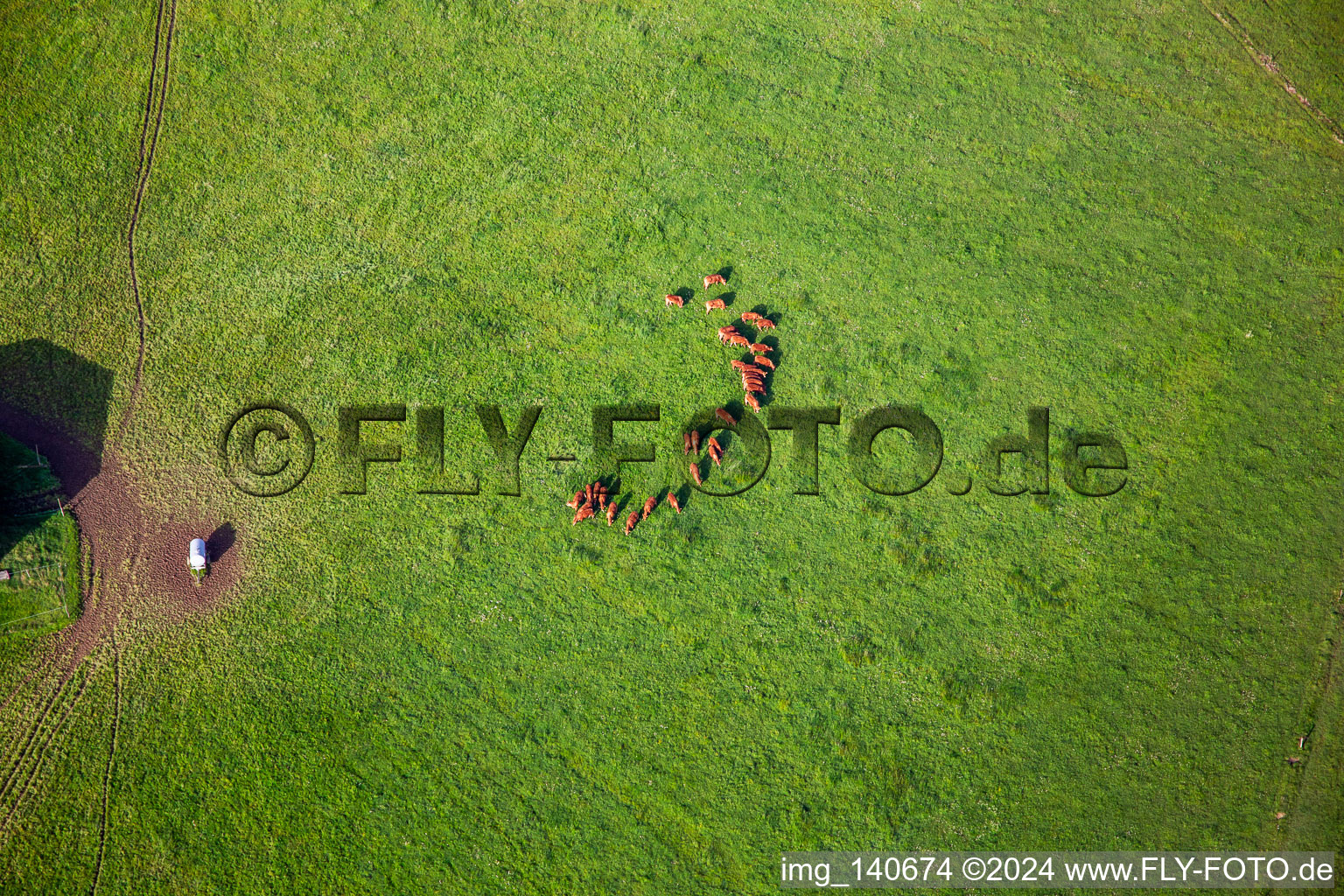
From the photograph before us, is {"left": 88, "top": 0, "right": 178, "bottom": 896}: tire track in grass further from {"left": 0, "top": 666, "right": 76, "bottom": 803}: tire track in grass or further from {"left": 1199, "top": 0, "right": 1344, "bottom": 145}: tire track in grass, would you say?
{"left": 1199, "top": 0, "right": 1344, "bottom": 145}: tire track in grass

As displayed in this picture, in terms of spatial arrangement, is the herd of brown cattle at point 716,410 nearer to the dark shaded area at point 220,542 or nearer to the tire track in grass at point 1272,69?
the dark shaded area at point 220,542

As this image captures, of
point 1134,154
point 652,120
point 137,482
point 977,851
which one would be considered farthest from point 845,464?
point 137,482

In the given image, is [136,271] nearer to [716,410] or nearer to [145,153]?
[145,153]

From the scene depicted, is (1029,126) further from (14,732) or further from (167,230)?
(14,732)

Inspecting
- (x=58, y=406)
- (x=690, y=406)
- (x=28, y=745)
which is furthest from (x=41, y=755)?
(x=690, y=406)

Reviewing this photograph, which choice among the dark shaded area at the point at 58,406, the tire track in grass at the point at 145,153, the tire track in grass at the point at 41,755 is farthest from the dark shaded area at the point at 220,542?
the tire track in grass at the point at 145,153
